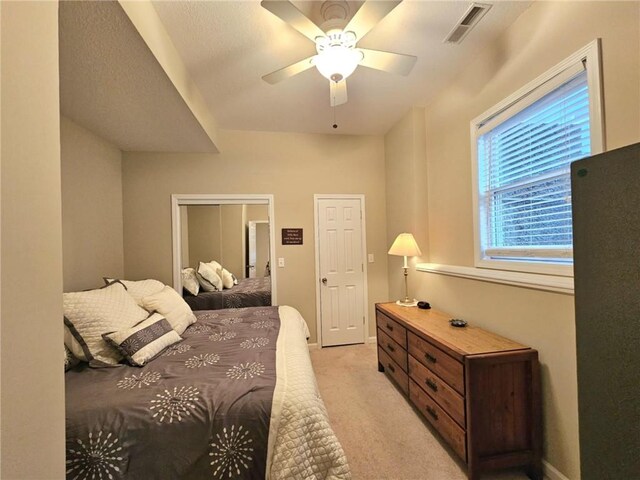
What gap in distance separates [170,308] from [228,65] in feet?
6.66

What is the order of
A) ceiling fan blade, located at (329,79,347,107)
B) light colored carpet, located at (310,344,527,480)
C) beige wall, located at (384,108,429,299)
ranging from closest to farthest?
light colored carpet, located at (310,344,527,480)
ceiling fan blade, located at (329,79,347,107)
beige wall, located at (384,108,429,299)

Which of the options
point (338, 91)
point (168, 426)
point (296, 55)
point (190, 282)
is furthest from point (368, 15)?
point (190, 282)

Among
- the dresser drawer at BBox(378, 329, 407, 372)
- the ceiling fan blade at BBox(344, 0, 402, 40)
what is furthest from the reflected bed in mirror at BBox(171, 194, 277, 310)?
the ceiling fan blade at BBox(344, 0, 402, 40)

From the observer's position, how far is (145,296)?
7.74ft

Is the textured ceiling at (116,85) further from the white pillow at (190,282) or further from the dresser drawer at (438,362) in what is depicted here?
the dresser drawer at (438,362)

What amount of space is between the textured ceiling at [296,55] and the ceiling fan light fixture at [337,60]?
11.4 inches

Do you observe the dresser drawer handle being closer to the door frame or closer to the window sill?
the window sill

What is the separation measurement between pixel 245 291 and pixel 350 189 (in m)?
1.93

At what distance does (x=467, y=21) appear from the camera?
1.82 metres

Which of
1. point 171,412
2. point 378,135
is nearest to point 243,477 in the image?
point 171,412

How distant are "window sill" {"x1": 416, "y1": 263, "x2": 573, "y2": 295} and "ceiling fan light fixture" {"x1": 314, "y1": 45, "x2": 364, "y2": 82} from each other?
5.57 feet

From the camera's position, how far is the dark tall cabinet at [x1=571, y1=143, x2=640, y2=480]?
686 mm

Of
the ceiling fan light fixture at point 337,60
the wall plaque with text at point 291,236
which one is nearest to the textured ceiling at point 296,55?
the ceiling fan light fixture at point 337,60

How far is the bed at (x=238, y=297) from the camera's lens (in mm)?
3377
